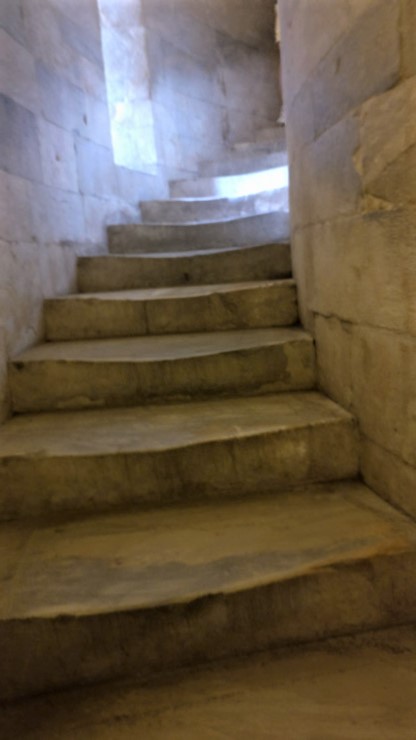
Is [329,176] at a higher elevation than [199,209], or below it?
below

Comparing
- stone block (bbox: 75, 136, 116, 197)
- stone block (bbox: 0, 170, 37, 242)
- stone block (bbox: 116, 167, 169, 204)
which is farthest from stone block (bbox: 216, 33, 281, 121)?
stone block (bbox: 0, 170, 37, 242)

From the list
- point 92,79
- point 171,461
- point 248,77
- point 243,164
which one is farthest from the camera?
point 248,77

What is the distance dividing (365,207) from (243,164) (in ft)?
12.7

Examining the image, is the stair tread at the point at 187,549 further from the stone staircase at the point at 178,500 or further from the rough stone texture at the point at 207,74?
the rough stone texture at the point at 207,74

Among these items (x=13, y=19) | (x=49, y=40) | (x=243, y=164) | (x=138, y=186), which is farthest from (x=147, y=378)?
(x=243, y=164)

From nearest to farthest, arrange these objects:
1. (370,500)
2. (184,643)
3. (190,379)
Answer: (184,643) → (370,500) → (190,379)

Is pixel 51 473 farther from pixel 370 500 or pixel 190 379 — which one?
pixel 370 500

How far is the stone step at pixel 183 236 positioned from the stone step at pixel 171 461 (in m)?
1.88

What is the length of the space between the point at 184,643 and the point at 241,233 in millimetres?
2716

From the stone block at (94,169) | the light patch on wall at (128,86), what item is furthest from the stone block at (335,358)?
the light patch on wall at (128,86)

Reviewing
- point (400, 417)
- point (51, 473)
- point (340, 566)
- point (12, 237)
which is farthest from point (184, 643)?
point (12, 237)

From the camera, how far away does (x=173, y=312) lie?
265 centimetres

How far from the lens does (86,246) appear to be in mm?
3332

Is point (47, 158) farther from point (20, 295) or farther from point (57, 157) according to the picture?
point (20, 295)
